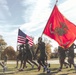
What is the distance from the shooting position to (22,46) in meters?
21.3

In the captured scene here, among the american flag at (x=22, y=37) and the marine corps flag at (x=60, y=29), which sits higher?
the american flag at (x=22, y=37)

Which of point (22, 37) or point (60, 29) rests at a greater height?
point (22, 37)

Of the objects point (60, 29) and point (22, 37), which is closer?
point (60, 29)

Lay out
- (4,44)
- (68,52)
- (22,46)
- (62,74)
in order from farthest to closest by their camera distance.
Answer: (4,44), (22,46), (68,52), (62,74)

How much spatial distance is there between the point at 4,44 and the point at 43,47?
66.5 m

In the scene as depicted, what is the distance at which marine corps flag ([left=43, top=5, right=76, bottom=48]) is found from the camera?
16219mm

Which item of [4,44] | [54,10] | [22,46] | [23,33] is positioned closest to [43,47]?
[54,10]

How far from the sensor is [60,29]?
16.5m

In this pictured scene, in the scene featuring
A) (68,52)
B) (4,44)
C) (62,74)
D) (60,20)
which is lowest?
(62,74)

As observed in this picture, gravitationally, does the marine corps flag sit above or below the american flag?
below

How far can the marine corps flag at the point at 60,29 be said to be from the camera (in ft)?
53.2

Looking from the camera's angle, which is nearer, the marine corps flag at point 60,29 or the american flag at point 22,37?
the marine corps flag at point 60,29

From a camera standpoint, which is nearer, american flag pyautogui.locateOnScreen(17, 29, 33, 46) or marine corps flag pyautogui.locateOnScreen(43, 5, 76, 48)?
marine corps flag pyautogui.locateOnScreen(43, 5, 76, 48)

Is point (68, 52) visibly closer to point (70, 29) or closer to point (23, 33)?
point (70, 29)
